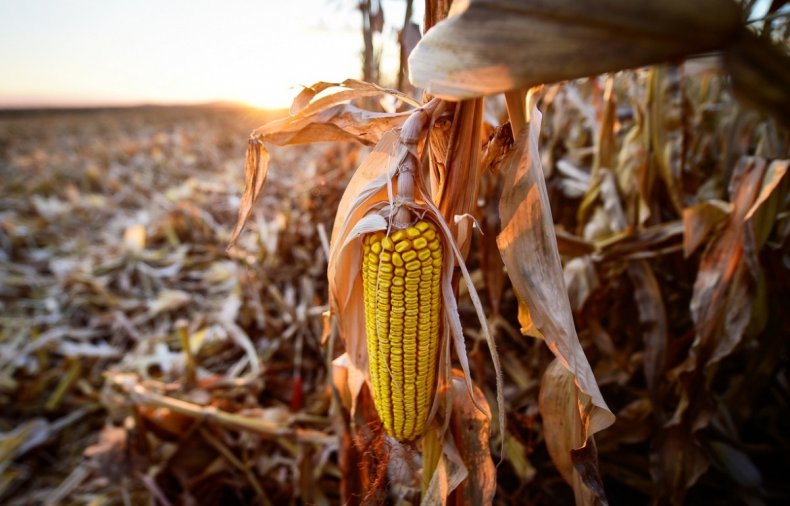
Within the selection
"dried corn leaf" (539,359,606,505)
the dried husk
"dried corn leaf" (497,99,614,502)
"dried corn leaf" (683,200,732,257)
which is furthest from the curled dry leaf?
"dried corn leaf" (683,200,732,257)

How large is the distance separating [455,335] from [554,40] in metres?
0.57

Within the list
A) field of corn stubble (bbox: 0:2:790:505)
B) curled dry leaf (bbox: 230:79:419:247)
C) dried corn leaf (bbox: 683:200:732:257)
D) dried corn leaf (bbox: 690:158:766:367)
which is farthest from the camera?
dried corn leaf (bbox: 683:200:732:257)

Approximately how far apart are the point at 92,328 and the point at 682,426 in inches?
155

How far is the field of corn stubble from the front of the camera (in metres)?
0.90

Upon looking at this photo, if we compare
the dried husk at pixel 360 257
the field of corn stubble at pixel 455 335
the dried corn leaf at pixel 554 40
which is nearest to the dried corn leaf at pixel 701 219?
the field of corn stubble at pixel 455 335

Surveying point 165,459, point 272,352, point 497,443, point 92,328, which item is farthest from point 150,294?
point 497,443

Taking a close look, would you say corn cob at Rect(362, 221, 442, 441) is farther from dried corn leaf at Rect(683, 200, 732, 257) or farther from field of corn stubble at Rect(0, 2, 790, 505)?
dried corn leaf at Rect(683, 200, 732, 257)

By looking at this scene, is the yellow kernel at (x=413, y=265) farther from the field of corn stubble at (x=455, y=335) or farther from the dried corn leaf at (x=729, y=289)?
the dried corn leaf at (x=729, y=289)

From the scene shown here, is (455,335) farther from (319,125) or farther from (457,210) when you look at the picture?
(319,125)

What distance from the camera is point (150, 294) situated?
3.72m

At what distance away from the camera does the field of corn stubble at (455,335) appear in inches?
35.6

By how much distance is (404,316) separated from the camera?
85cm

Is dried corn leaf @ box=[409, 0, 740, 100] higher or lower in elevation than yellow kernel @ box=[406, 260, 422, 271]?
higher

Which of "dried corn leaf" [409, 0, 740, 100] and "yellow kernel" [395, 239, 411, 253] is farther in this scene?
"yellow kernel" [395, 239, 411, 253]
